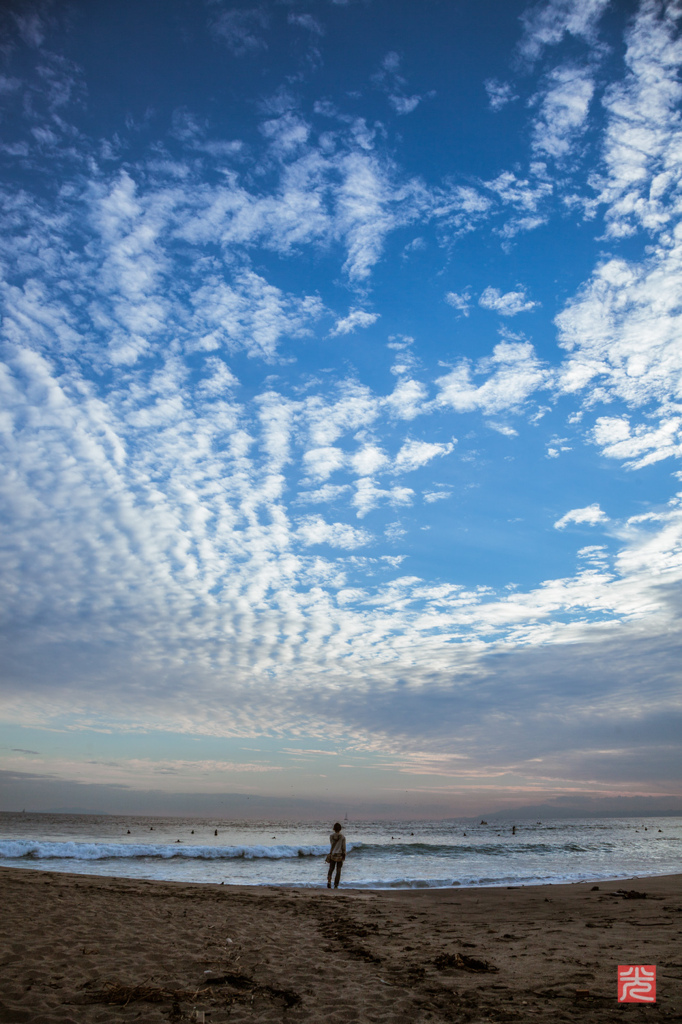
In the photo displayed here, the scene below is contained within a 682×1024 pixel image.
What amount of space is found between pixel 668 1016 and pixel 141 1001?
6.03 m

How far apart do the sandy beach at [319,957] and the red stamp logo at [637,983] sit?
0.47 feet

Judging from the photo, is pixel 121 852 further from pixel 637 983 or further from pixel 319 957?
pixel 637 983

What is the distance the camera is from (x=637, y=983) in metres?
6.80

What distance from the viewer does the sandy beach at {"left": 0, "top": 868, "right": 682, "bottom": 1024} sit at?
20.7 ft

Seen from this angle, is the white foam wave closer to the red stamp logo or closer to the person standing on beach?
the person standing on beach

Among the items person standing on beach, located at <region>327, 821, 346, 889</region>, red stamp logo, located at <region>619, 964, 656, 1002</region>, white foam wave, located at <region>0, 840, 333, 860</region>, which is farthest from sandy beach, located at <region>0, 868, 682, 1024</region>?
white foam wave, located at <region>0, 840, 333, 860</region>

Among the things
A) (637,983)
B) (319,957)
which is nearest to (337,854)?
(319,957)

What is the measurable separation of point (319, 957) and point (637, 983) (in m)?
4.87

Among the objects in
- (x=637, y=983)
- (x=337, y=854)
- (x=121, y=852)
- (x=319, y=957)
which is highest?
(x=637, y=983)

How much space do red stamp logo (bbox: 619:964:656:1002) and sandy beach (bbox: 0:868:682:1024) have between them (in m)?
0.14

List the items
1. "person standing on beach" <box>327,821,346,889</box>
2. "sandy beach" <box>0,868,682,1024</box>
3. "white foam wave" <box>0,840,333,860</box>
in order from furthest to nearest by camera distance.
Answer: "white foam wave" <box>0,840,333,860</box> → "person standing on beach" <box>327,821,346,889</box> → "sandy beach" <box>0,868,682,1024</box>

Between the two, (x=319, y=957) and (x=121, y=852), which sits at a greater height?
(x=319, y=957)

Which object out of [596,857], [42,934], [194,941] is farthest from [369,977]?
[596,857]

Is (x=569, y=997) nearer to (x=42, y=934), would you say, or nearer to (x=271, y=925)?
(x=271, y=925)
